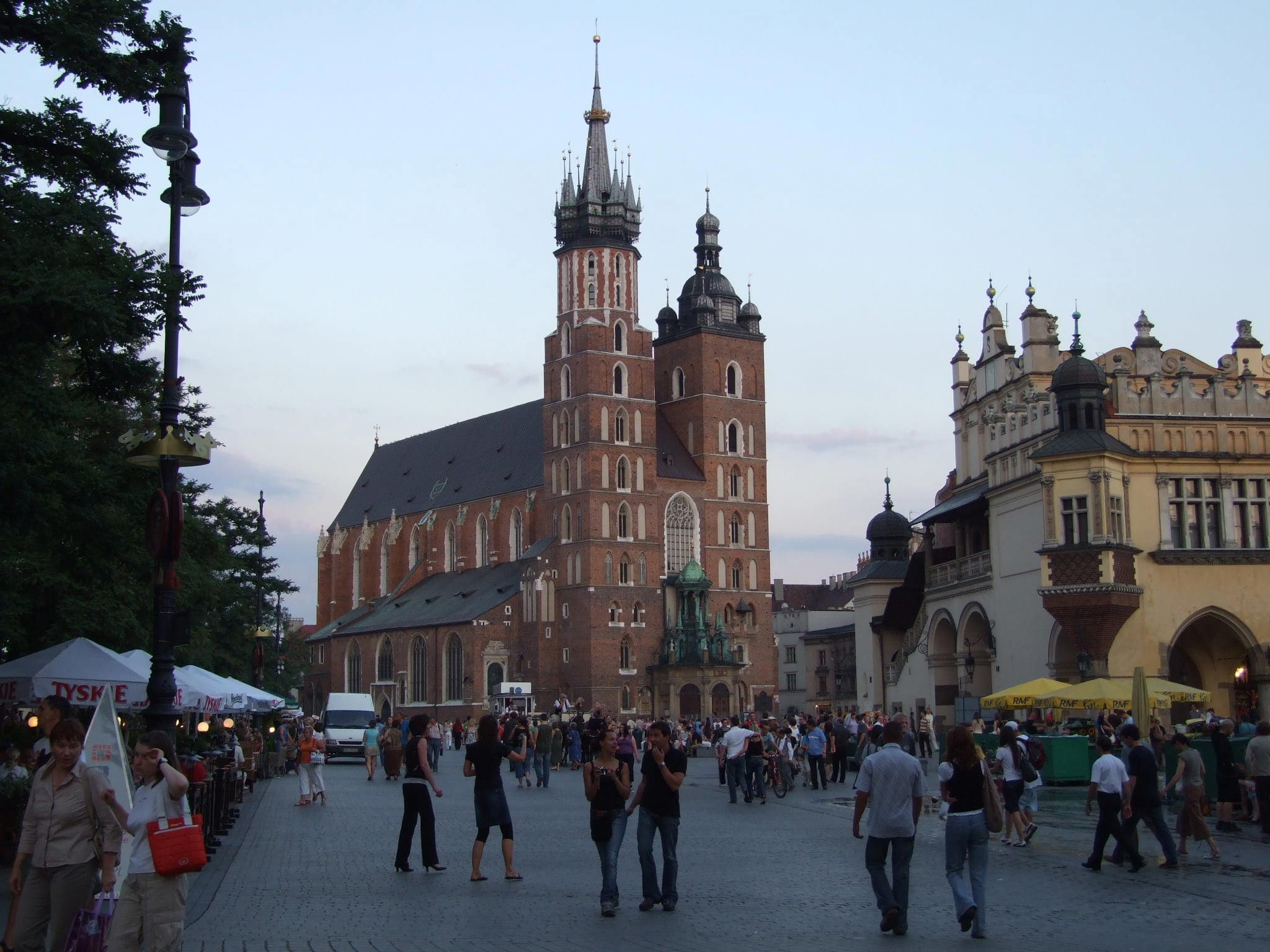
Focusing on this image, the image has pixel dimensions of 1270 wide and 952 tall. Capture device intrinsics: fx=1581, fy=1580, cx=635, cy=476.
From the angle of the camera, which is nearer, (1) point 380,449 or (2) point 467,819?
(2) point 467,819

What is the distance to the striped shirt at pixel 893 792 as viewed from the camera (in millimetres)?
11578

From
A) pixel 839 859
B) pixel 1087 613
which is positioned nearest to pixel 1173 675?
pixel 1087 613

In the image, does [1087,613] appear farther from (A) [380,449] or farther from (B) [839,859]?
(A) [380,449]

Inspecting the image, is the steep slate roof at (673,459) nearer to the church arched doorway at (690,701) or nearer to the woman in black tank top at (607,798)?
the church arched doorway at (690,701)

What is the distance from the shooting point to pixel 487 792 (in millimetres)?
14820

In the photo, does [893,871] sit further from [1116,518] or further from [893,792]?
[1116,518]

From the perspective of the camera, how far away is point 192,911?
12.6 metres

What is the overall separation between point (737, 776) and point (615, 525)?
53922 millimetres

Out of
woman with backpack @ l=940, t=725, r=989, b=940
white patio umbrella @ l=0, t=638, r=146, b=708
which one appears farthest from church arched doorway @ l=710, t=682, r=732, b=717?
woman with backpack @ l=940, t=725, r=989, b=940

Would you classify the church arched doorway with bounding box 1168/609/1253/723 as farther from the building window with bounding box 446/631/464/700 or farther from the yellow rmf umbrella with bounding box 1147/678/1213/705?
the building window with bounding box 446/631/464/700

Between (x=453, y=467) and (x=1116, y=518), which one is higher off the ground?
(x=453, y=467)

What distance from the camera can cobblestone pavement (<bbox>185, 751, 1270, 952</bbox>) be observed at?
11.2m

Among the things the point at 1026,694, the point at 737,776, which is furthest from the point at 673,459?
the point at 737,776

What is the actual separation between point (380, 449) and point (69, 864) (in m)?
107
